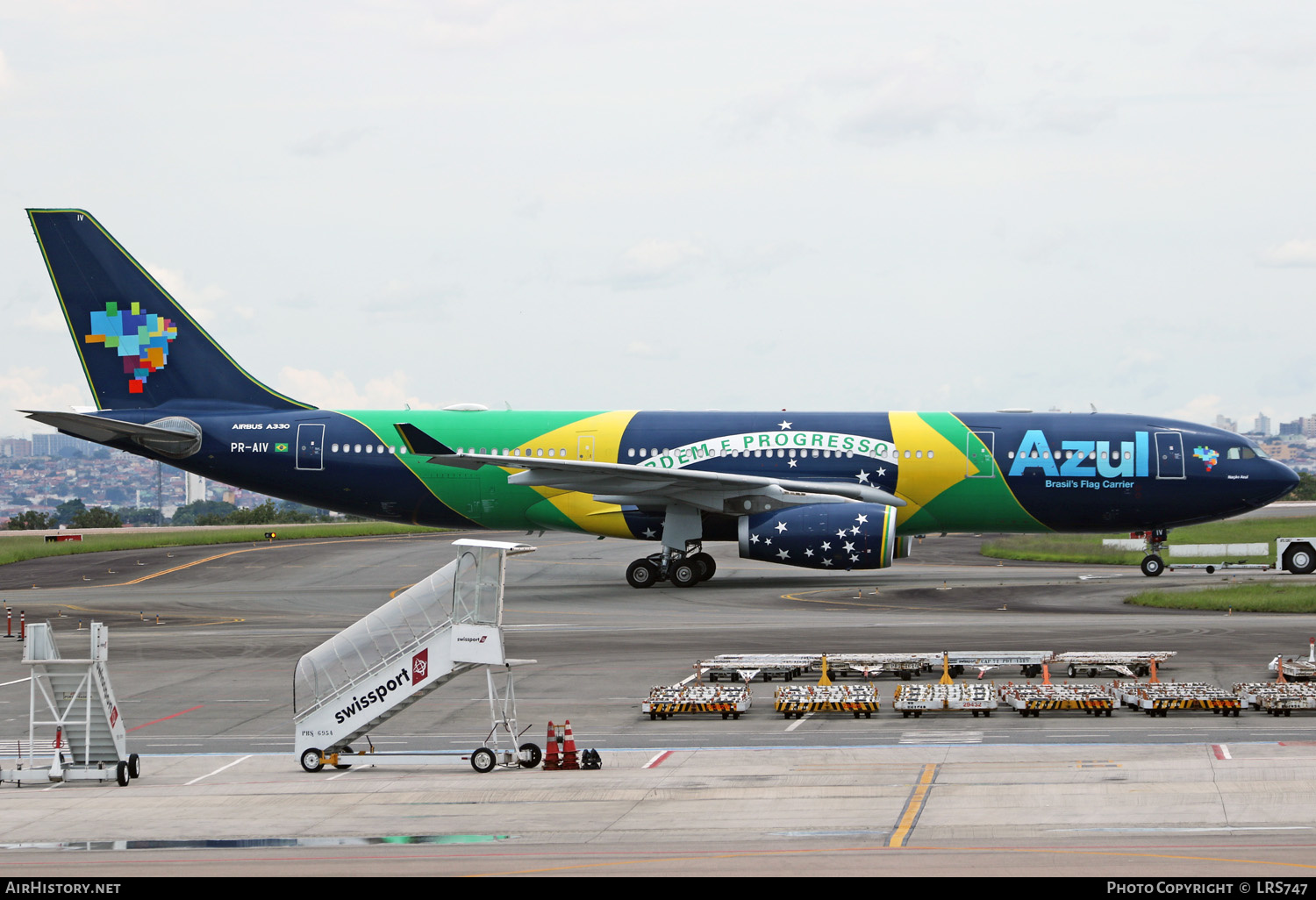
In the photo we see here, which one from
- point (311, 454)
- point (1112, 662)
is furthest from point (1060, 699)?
point (311, 454)

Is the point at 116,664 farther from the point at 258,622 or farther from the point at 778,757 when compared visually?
the point at 778,757

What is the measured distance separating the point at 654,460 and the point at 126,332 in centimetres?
1796

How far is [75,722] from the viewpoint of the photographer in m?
18.9

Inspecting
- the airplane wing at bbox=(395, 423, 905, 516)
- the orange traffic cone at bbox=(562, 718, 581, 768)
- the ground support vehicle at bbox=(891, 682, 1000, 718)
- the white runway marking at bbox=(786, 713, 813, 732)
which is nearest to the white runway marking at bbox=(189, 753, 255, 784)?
the orange traffic cone at bbox=(562, 718, 581, 768)

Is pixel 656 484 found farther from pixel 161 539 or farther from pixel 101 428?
pixel 161 539

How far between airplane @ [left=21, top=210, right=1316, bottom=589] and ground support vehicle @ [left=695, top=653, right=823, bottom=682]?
11955mm

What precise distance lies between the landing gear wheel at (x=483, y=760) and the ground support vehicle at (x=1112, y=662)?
12093 millimetres

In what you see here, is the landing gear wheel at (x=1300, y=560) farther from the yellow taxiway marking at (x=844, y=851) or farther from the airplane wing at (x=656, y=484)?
the yellow taxiway marking at (x=844, y=851)

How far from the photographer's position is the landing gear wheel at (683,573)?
41.5m

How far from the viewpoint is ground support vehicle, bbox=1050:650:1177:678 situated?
24750 mm

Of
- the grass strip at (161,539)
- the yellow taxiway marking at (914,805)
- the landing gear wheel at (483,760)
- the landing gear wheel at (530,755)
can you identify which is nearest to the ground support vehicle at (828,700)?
the yellow taxiway marking at (914,805)

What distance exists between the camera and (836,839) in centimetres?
1412

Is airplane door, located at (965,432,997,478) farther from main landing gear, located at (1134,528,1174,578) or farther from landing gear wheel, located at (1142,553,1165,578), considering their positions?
landing gear wheel, located at (1142,553,1165,578)
